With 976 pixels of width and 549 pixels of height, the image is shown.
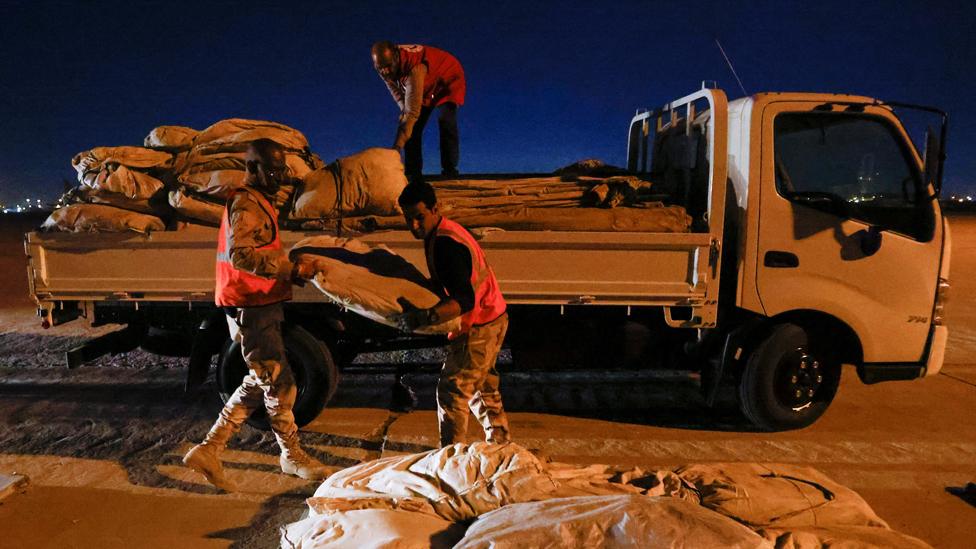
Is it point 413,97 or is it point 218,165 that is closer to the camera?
point 218,165

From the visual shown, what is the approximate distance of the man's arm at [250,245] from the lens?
316 centimetres

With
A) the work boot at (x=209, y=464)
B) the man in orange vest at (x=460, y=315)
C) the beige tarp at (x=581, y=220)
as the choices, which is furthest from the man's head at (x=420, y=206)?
the work boot at (x=209, y=464)

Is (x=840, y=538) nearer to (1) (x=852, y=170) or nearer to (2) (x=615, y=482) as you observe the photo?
(2) (x=615, y=482)

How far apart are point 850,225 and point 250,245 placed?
3.88m

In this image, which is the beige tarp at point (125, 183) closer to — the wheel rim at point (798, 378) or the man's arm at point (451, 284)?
the man's arm at point (451, 284)

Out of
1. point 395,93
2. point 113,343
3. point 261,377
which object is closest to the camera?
point 261,377

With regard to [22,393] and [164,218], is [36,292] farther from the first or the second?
[22,393]

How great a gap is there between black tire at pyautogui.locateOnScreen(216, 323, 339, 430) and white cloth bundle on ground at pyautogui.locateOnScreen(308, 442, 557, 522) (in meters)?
1.54

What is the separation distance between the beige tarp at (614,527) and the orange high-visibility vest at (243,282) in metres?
1.91

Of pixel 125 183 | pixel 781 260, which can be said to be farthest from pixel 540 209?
pixel 125 183

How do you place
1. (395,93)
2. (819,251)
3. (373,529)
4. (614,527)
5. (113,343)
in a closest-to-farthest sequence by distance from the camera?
(614,527), (373,529), (819,251), (113,343), (395,93)

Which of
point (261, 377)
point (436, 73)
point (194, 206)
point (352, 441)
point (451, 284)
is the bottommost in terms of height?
point (352, 441)

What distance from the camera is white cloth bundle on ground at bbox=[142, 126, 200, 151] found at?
4.23m

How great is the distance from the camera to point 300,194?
405 cm
